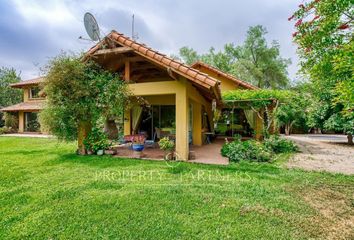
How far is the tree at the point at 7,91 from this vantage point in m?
31.7

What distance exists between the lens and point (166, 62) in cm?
776

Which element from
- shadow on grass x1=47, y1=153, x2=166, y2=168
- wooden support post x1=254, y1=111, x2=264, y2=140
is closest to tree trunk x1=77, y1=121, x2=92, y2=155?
shadow on grass x1=47, y1=153, x2=166, y2=168

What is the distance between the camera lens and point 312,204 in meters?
4.34

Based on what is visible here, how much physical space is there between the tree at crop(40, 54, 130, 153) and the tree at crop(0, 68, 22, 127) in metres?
31.0

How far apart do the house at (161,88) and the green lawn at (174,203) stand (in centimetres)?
296

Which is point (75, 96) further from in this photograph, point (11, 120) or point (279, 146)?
point (11, 120)

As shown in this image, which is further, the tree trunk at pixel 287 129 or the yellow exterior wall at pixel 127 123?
the tree trunk at pixel 287 129

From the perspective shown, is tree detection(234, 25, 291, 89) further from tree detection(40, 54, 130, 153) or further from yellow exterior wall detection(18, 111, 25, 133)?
yellow exterior wall detection(18, 111, 25, 133)

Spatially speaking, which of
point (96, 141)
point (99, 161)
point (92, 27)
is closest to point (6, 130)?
point (96, 141)

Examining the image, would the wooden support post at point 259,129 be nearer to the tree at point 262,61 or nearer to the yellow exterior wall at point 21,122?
the tree at point 262,61

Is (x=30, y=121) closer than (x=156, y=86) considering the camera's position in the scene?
→ No

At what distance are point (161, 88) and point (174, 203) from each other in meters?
5.30

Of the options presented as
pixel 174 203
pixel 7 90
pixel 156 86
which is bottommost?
pixel 174 203

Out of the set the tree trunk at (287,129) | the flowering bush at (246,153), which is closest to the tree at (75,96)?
the flowering bush at (246,153)
